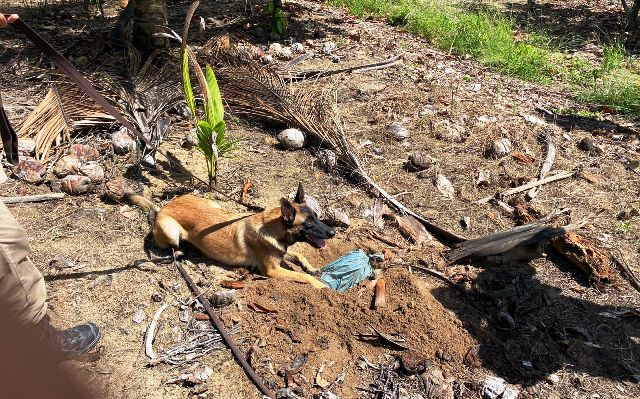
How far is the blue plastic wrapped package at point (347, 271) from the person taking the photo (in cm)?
499

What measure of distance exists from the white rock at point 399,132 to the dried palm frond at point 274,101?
0.74m

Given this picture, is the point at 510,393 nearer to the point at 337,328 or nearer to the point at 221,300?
the point at 337,328

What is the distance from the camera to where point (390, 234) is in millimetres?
5707

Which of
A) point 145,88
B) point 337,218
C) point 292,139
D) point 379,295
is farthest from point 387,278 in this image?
point 145,88

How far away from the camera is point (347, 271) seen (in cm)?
506

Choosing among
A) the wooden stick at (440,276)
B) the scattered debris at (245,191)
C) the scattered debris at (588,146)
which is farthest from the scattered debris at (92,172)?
the scattered debris at (588,146)

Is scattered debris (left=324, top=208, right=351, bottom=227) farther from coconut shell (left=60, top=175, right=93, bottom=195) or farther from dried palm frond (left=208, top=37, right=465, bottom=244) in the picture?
coconut shell (left=60, top=175, right=93, bottom=195)

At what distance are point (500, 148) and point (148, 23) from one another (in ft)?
17.1

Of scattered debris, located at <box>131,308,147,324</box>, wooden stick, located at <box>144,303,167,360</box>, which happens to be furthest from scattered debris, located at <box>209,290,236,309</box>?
scattered debris, located at <box>131,308,147,324</box>

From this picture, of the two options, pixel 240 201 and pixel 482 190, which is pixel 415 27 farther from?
pixel 240 201

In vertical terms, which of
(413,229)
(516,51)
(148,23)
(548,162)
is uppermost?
(148,23)

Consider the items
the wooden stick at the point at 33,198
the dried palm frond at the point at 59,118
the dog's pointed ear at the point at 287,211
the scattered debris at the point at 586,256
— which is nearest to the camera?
the dog's pointed ear at the point at 287,211

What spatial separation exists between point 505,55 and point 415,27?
2194 millimetres

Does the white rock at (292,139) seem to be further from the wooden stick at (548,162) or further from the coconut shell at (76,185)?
the wooden stick at (548,162)
